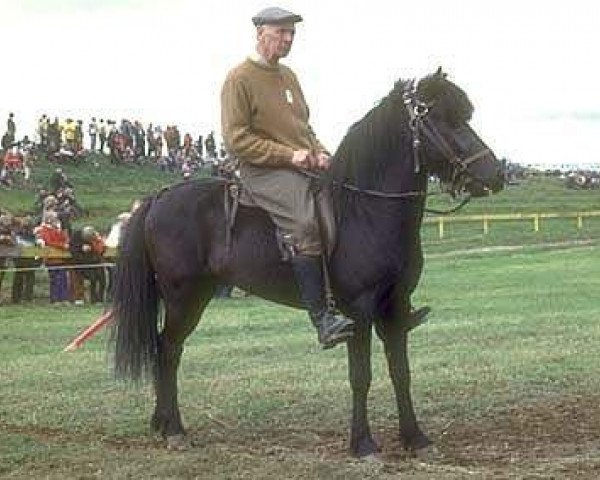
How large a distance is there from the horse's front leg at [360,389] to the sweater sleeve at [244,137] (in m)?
1.37

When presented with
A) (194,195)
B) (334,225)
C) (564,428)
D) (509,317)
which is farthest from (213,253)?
(509,317)

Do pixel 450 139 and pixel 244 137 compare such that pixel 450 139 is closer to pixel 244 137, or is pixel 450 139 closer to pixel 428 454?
pixel 244 137

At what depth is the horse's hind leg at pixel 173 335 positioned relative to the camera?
9.98 meters

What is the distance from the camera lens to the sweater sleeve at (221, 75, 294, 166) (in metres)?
9.18

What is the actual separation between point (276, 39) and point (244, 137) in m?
0.75

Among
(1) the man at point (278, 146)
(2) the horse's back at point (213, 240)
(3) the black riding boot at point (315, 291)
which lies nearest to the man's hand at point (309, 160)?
(1) the man at point (278, 146)

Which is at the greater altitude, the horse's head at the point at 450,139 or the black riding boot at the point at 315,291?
the horse's head at the point at 450,139

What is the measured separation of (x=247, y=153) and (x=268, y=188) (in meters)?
0.30

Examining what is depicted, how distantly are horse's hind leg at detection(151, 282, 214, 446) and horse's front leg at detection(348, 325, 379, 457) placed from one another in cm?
159

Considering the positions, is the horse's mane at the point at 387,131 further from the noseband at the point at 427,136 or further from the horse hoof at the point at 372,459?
the horse hoof at the point at 372,459

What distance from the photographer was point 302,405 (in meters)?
10.9

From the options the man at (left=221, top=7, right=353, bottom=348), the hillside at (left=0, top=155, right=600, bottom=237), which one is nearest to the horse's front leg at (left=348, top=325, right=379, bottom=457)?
the man at (left=221, top=7, right=353, bottom=348)

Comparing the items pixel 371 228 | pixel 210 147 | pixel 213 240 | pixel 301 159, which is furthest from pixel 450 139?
pixel 210 147

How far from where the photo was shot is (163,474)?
8391mm
